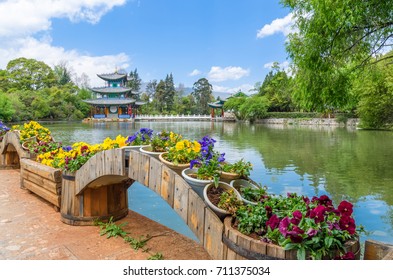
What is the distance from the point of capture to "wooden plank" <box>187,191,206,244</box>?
6.56 ft

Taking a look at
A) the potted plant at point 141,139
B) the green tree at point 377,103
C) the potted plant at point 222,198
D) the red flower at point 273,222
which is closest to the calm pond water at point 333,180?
the potted plant at point 141,139

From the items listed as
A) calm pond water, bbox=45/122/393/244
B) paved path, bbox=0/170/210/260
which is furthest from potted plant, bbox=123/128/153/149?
calm pond water, bbox=45/122/393/244

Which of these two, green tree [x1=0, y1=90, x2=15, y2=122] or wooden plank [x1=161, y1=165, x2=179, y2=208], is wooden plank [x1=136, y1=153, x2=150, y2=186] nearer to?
wooden plank [x1=161, y1=165, x2=179, y2=208]

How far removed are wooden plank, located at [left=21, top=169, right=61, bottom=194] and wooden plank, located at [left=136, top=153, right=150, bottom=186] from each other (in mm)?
1454

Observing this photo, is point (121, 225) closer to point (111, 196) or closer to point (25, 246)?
point (111, 196)

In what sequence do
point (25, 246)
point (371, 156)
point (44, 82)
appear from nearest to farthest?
1. point (25, 246)
2. point (371, 156)
3. point (44, 82)

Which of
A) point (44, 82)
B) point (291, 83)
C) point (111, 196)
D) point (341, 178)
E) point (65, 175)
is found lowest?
point (341, 178)

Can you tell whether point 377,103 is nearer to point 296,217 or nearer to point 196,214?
point 196,214

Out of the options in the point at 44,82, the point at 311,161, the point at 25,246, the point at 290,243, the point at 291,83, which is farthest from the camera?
the point at 44,82

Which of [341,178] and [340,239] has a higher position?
[340,239]

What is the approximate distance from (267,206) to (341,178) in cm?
Result: 637

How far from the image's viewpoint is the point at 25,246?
9.32 feet

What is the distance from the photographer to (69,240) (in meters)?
2.98
